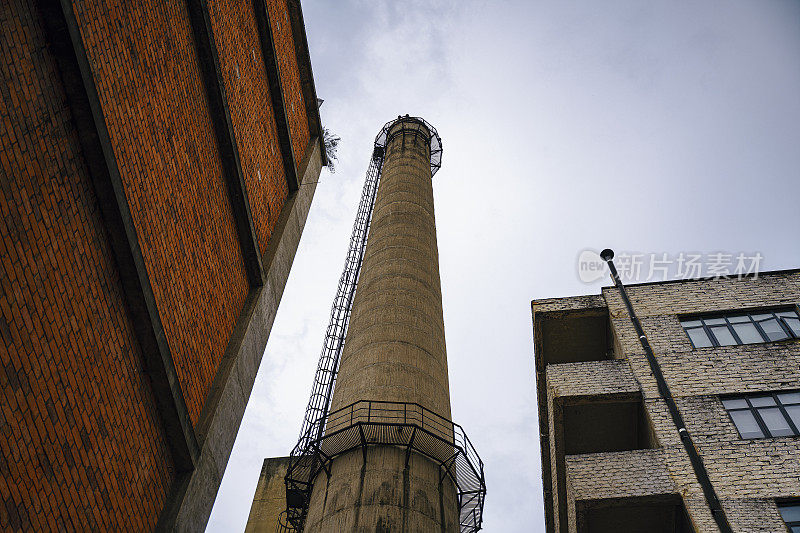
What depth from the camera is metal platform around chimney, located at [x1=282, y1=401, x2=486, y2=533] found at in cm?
1055

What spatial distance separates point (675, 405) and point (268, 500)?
48.8ft

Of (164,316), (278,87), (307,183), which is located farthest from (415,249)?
(164,316)

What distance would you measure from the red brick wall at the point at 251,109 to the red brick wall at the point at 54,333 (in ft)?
14.5

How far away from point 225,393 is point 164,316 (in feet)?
6.24

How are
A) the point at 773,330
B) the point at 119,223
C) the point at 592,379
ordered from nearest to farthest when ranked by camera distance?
the point at 119,223
the point at 592,379
the point at 773,330

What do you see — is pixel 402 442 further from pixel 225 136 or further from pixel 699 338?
pixel 699 338

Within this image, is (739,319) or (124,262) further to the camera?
(739,319)

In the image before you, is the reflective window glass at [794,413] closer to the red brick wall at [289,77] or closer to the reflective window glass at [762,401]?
the reflective window glass at [762,401]

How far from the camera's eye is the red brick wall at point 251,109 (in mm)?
10008

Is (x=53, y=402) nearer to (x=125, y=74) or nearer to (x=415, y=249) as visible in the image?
(x=125, y=74)

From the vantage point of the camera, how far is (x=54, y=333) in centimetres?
539

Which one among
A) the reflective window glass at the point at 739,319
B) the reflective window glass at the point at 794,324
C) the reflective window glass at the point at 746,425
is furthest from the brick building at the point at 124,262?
the reflective window glass at the point at 794,324

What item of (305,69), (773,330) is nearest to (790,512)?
(773,330)

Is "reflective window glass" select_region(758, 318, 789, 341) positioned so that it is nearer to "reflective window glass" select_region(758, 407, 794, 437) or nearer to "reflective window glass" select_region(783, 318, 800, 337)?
"reflective window glass" select_region(783, 318, 800, 337)
